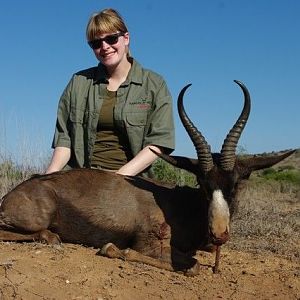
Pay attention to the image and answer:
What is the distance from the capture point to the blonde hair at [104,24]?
7898 millimetres

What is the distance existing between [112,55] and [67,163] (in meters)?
1.70

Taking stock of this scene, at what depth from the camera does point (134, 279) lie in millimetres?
5840

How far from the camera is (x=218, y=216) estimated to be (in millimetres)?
5961

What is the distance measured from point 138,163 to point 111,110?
90 centimetres

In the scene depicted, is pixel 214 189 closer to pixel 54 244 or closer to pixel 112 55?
pixel 54 244

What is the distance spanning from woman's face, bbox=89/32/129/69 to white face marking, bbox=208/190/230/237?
286 centimetres

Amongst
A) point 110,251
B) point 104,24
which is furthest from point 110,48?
point 110,251

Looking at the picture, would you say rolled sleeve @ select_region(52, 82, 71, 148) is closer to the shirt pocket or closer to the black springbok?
the shirt pocket

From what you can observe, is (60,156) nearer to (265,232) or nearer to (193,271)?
(193,271)

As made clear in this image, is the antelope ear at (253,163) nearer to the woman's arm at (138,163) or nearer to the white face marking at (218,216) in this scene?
the white face marking at (218,216)

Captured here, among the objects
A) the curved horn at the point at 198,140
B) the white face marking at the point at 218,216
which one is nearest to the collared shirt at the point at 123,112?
the curved horn at the point at 198,140

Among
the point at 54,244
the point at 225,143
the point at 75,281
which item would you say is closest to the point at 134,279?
the point at 75,281

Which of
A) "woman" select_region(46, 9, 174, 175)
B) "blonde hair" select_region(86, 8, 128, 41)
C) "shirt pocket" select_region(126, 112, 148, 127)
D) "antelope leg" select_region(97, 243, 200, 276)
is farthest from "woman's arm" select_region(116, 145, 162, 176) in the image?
"blonde hair" select_region(86, 8, 128, 41)

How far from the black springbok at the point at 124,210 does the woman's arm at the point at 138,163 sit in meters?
0.47
